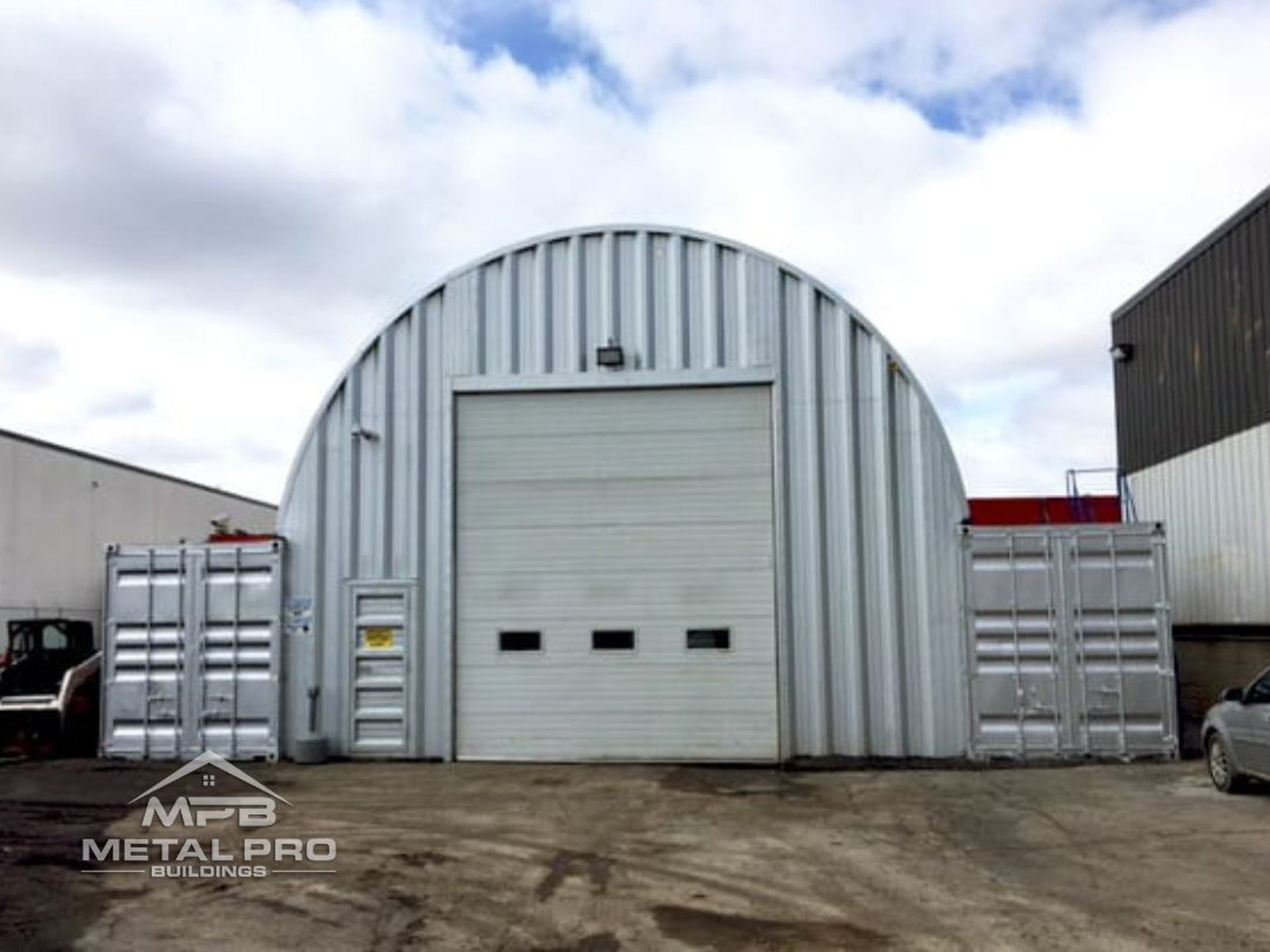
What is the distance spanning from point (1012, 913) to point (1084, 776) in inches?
237

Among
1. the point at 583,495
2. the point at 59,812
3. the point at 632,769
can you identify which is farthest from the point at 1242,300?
the point at 59,812

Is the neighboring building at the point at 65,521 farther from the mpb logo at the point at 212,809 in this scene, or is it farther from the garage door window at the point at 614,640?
the garage door window at the point at 614,640

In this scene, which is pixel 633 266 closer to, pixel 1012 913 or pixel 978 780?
pixel 978 780

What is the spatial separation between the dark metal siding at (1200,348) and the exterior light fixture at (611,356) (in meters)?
9.68

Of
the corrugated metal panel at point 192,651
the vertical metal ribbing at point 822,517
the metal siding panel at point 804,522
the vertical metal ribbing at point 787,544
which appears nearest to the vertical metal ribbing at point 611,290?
the vertical metal ribbing at point 787,544

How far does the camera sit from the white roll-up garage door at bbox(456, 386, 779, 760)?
14242mm

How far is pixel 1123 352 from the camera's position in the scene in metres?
22.4

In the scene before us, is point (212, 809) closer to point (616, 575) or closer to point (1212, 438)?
point (616, 575)

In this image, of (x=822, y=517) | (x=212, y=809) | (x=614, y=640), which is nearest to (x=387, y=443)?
(x=614, y=640)

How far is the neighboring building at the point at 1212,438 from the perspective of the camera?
16.6m

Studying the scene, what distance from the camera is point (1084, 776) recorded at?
12.5 m

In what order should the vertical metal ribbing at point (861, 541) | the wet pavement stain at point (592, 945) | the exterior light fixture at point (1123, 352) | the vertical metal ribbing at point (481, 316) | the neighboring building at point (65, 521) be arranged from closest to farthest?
the wet pavement stain at point (592, 945)
the vertical metal ribbing at point (861, 541)
the vertical metal ribbing at point (481, 316)
the exterior light fixture at point (1123, 352)
the neighboring building at point (65, 521)

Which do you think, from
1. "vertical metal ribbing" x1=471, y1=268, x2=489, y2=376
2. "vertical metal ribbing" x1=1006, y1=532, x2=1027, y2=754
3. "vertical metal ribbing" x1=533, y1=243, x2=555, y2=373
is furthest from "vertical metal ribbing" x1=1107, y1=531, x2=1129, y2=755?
"vertical metal ribbing" x1=471, y1=268, x2=489, y2=376

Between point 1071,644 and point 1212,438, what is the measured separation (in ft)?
22.6
